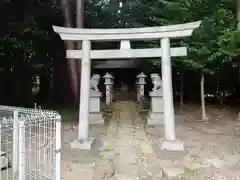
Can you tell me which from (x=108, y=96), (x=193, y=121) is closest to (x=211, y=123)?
(x=193, y=121)

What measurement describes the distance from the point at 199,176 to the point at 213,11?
6782 mm

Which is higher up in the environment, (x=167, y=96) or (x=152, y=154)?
(x=167, y=96)

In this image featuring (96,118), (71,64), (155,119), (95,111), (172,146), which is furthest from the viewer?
(71,64)

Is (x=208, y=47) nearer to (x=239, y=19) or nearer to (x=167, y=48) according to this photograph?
(x=239, y=19)

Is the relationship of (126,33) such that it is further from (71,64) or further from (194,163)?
(71,64)

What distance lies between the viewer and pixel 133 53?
27.3 feet

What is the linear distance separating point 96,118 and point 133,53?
11.6 feet

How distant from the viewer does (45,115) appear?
4.77 m

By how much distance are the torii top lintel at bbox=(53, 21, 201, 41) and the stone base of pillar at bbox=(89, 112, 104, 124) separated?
341 centimetres

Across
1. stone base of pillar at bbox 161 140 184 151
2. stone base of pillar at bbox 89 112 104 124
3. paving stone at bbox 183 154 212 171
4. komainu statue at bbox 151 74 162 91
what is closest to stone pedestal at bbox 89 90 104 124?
stone base of pillar at bbox 89 112 104 124

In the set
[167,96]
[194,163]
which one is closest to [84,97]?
[167,96]

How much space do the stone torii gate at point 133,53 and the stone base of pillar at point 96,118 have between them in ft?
8.48

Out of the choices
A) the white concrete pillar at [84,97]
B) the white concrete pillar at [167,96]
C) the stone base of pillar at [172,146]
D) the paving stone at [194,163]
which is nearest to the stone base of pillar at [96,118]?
the white concrete pillar at [84,97]

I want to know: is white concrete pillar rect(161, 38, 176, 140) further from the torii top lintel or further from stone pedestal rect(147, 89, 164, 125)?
stone pedestal rect(147, 89, 164, 125)
